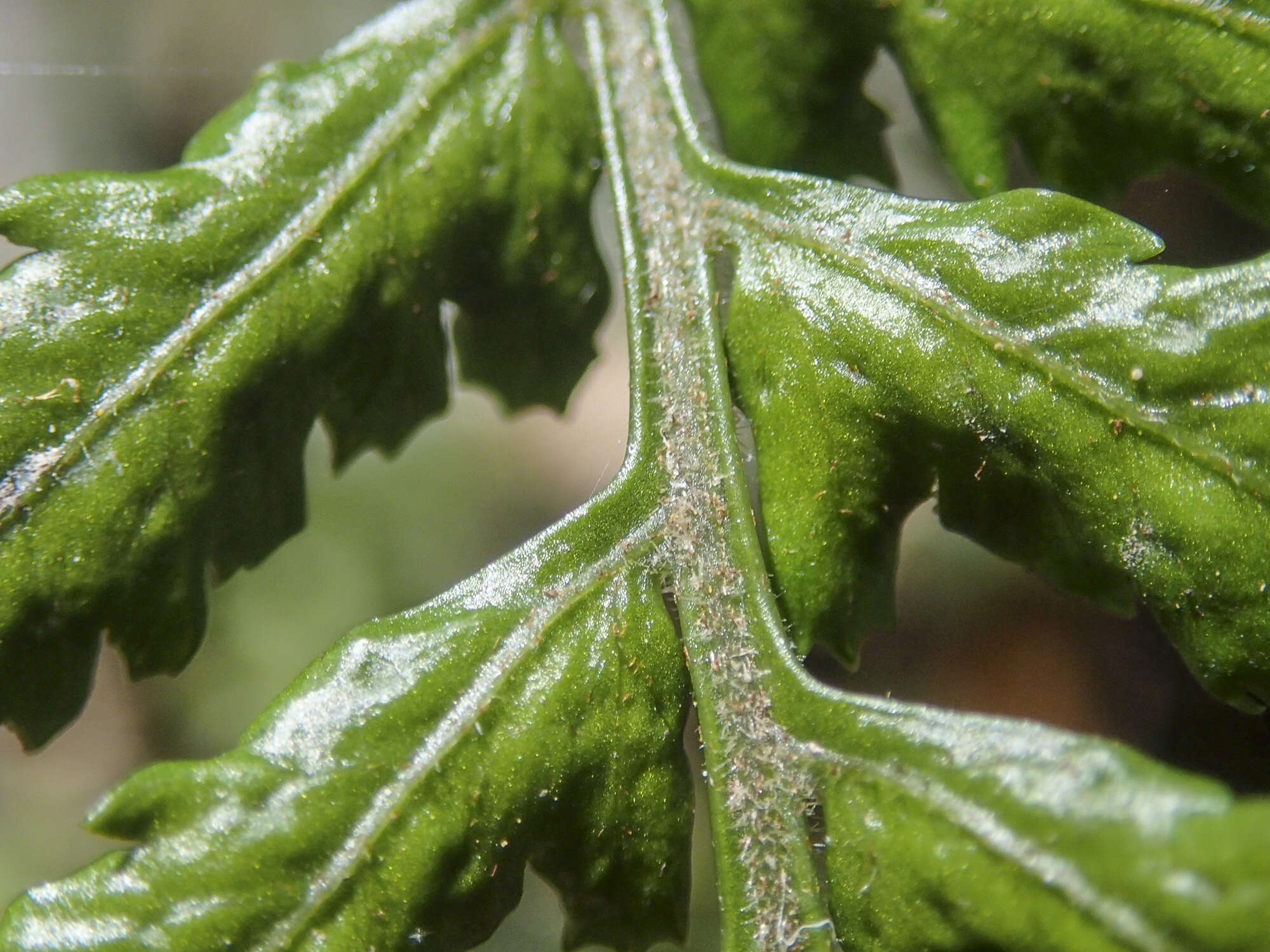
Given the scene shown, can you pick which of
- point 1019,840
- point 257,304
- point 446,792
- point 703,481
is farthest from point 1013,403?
point 257,304

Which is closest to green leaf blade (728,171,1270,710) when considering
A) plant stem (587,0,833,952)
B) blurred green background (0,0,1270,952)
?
plant stem (587,0,833,952)

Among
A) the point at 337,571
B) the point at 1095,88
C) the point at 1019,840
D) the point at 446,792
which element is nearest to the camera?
the point at 1019,840

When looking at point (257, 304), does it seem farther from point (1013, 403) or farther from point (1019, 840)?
point (1019, 840)

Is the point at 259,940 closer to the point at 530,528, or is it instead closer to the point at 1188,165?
the point at 1188,165

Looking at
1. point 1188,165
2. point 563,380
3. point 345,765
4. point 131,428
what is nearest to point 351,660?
point 345,765

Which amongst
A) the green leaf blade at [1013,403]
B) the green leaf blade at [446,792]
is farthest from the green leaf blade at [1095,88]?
the green leaf blade at [446,792]

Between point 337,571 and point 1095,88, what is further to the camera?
point 337,571

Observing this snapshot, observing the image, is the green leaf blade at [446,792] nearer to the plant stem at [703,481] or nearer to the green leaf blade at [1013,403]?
the plant stem at [703,481]
